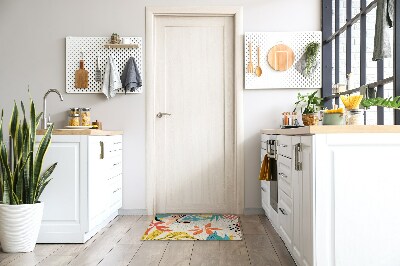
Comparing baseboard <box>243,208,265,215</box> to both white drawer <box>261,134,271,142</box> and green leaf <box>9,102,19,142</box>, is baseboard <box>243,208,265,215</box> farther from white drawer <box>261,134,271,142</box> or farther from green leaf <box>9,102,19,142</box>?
green leaf <box>9,102,19,142</box>

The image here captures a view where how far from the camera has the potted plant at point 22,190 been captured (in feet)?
10.6

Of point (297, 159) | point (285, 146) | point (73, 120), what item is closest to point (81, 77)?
point (73, 120)

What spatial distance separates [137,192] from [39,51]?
1.71 meters

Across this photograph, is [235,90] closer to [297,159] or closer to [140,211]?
[140,211]

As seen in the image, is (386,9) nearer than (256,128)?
Yes

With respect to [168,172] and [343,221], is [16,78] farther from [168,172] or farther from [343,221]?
[343,221]

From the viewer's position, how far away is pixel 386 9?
9.39 feet

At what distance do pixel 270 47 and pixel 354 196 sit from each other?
2.62 meters

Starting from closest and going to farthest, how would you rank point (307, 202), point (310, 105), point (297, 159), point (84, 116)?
point (307, 202) < point (297, 159) < point (84, 116) < point (310, 105)

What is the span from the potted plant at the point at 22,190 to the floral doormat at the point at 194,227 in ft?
2.84

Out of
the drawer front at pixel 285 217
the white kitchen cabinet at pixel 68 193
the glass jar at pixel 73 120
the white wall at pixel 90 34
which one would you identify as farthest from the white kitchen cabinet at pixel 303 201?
the glass jar at pixel 73 120

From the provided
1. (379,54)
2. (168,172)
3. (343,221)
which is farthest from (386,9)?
(168,172)

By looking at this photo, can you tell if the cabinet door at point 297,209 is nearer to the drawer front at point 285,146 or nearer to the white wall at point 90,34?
the drawer front at point 285,146

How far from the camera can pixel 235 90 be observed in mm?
4719
